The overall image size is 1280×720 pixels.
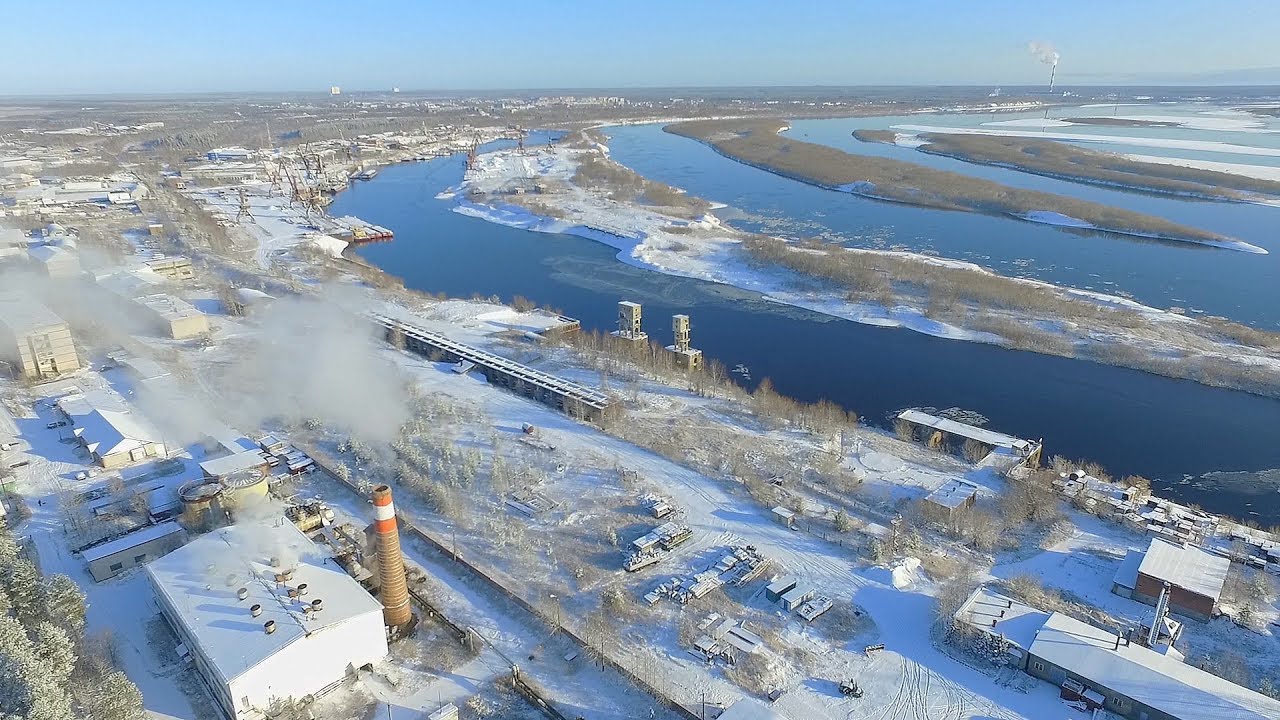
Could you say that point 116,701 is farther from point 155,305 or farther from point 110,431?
point 155,305

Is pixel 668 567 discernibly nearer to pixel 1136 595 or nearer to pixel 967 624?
pixel 967 624

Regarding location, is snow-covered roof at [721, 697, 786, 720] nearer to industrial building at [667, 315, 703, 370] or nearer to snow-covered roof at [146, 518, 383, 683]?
snow-covered roof at [146, 518, 383, 683]

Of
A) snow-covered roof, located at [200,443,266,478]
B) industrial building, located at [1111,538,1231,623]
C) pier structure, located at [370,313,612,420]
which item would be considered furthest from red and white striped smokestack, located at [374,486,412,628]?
industrial building, located at [1111,538,1231,623]

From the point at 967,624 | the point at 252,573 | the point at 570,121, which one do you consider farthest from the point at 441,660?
the point at 570,121

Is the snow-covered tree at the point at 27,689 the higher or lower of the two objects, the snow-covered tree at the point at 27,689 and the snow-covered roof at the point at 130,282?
the higher

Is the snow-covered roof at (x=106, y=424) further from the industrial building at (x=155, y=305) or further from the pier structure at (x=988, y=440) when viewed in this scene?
the pier structure at (x=988, y=440)

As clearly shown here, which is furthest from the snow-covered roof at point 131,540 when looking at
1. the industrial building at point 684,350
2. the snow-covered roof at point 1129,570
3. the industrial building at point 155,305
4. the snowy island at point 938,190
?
the snowy island at point 938,190

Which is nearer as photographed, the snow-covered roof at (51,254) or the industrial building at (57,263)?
the industrial building at (57,263)
